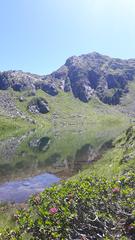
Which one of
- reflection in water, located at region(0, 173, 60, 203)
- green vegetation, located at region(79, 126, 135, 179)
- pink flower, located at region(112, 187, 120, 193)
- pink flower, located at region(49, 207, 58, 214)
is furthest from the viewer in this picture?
reflection in water, located at region(0, 173, 60, 203)

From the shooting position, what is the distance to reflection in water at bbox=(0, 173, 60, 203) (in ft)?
147

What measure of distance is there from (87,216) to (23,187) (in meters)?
39.0

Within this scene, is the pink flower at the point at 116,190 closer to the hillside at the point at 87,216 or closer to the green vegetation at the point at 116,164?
the hillside at the point at 87,216

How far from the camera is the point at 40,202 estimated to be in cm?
1580

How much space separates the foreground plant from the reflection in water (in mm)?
29657

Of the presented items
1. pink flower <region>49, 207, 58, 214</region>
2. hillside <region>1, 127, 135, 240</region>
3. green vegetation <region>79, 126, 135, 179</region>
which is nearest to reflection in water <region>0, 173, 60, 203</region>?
green vegetation <region>79, 126, 135, 179</region>

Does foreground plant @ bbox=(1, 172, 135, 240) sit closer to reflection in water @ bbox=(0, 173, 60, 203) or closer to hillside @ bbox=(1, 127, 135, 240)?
hillside @ bbox=(1, 127, 135, 240)

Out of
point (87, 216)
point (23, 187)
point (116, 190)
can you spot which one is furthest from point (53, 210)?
point (23, 187)

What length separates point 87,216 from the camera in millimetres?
12984

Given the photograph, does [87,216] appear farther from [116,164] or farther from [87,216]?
[116,164]

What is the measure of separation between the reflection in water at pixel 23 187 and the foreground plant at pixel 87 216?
2966cm

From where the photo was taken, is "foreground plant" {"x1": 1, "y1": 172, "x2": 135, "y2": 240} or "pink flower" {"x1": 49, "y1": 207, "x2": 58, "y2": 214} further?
"pink flower" {"x1": 49, "y1": 207, "x2": 58, "y2": 214}

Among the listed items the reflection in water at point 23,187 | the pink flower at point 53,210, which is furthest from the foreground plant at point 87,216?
the reflection in water at point 23,187

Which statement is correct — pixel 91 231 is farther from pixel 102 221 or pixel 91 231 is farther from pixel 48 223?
pixel 48 223
